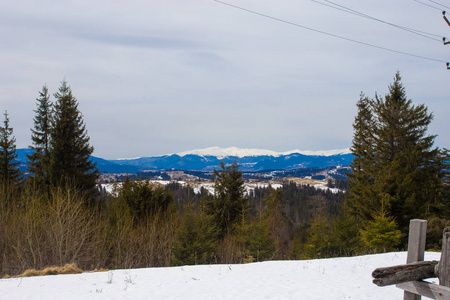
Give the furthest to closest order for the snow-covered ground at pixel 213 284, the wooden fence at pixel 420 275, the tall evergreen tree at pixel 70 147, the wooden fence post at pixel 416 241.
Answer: the tall evergreen tree at pixel 70 147 < the snow-covered ground at pixel 213 284 < the wooden fence post at pixel 416 241 < the wooden fence at pixel 420 275

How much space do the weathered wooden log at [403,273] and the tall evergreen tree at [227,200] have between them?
23.0 metres

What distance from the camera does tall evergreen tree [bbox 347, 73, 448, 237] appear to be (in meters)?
19.5

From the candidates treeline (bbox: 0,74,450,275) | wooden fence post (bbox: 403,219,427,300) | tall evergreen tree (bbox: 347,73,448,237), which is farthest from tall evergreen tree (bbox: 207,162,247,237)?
wooden fence post (bbox: 403,219,427,300)

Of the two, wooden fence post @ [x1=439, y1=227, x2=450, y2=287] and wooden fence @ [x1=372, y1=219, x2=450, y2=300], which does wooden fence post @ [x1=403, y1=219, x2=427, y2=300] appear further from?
wooden fence post @ [x1=439, y1=227, x2=450, y2=287]

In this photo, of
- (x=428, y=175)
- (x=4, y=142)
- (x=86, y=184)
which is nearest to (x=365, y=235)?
(x=428, y=175)

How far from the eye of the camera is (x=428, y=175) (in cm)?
2611

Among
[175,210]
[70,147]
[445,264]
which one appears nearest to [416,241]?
[445,264]

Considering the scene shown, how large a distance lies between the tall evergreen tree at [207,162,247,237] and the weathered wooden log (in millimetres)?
22961

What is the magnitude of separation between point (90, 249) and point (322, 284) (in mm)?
10570

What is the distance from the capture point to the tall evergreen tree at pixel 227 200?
91.4 feet

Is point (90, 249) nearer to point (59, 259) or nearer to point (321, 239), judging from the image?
point (59, 259)

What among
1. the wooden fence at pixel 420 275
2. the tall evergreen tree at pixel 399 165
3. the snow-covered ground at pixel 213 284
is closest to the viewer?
the wooden fence at pixel 420 275

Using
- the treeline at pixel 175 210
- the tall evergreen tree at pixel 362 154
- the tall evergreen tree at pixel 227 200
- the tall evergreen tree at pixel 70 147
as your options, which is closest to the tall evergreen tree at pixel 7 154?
the treeline at pixel 175 210

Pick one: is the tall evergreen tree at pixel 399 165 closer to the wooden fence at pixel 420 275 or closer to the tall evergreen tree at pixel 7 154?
the wooden fence at pixel 420 275
